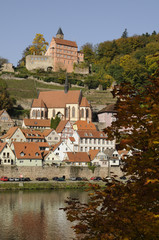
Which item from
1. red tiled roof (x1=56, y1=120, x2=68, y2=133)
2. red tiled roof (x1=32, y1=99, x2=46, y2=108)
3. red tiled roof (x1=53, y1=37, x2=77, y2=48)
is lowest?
red tiled roof (x1=56, y1=120, x2=68, y2=133)

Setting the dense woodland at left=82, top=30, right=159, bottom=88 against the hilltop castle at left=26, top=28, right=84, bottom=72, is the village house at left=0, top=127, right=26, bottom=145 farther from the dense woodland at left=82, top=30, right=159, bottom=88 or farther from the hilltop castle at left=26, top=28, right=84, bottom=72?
the hilltop castle at left=26, top=28, right=84, bottom=72

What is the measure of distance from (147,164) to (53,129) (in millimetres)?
62035

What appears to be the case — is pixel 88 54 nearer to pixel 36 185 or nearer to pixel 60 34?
pixel 60 34

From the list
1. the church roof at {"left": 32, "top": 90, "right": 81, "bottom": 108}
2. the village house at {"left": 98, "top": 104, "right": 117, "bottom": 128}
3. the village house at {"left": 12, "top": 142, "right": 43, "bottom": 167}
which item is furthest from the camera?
the church roof at {"left": 32, "top": 90, "right": 81, "bottom": 108}

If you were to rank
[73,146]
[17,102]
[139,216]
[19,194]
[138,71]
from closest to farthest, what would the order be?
[139,216]
[19,194]
[73,146]
[17,102]
[138,71]

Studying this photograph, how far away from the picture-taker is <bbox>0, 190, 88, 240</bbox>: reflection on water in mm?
29328

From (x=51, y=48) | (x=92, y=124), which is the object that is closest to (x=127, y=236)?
(x=92, y=124)

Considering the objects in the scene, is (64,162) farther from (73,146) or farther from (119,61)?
(119,61)

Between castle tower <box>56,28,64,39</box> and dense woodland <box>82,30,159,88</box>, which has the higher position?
castle tower <box>56,28,64,39</box>

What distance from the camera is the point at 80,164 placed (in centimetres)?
6300

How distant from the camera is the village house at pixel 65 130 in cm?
7188

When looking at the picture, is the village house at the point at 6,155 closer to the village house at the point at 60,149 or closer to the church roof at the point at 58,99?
the village house at the point at 60,149

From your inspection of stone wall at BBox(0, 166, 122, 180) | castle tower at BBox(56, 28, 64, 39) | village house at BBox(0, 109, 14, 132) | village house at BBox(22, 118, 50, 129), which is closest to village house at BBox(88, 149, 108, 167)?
stone wall at BBox(0, 166, 122, 180)

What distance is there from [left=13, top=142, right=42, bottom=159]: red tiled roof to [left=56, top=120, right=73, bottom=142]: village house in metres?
11.5
